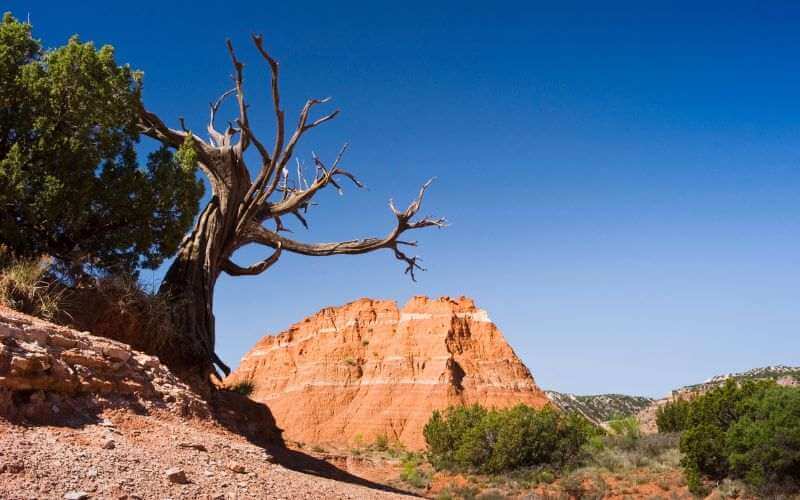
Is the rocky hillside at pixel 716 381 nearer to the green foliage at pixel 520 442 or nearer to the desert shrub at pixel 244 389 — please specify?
the green foliage at pixel 520 442

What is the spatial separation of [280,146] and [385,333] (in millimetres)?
61101

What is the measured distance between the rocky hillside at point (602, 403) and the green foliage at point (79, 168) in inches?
2817

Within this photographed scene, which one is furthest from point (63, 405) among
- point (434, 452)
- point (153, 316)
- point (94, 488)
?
point (434, 452)

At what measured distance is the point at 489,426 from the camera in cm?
2845

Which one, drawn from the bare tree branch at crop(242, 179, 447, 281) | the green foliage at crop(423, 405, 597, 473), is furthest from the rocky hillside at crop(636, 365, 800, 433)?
the bare tree branch at crop(242, 179, 447, 281)

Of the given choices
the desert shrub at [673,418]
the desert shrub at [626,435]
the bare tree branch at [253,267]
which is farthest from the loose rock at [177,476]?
the desert shrub at [673,418]

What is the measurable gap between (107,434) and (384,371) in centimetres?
6175

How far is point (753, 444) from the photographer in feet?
55.7

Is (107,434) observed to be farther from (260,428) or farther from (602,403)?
(602,403)

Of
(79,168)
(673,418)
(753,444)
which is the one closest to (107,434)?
(79,168)

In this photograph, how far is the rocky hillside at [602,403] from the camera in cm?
7875

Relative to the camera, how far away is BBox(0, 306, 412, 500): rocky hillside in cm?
534

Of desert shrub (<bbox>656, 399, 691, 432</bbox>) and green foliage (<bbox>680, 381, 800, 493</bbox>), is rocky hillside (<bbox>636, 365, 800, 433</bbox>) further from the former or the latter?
green foliage (<bbox>680, 381, 800, 493</bbox>)

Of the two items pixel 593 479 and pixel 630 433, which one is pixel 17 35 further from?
pixel 630 433
